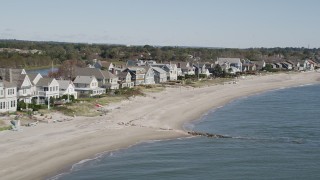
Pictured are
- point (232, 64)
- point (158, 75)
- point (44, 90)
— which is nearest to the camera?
point (44, 90)

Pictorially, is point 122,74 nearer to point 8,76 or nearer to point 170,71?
point 170,71

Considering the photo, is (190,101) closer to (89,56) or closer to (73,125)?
(73,125)

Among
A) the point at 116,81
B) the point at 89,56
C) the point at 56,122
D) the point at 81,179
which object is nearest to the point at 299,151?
the point at 81,179

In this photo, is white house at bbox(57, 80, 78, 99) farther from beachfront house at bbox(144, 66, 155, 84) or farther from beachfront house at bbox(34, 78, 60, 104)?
beachfront house at bbox(144, 66, 155, 84)

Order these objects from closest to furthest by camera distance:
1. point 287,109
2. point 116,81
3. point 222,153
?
point 222,153 → point 287,109 → point 116,81

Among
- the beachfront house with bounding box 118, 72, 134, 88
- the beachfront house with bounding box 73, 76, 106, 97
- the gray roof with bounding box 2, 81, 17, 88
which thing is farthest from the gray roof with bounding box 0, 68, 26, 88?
the beachfront house with bounding box 118, 72, 134, 88

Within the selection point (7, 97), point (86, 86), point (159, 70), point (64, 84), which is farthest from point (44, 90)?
point (159, 70)
